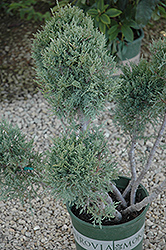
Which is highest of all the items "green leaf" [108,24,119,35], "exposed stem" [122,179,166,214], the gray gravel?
"green leaf" [108,24,119,35]

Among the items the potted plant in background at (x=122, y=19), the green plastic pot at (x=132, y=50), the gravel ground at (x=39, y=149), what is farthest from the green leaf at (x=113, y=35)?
the gravel ground at (x=39, y=149)

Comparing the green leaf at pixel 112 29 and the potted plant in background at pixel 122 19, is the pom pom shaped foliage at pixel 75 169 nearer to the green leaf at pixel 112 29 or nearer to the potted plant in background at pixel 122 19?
the potted plant in background at pixel 122 19

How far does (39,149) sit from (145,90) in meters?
1.35

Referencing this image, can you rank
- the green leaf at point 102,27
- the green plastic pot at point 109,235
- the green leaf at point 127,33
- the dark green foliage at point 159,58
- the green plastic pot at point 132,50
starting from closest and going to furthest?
the dark green foliage at point 159,58 < the green plastic pot at point 109,235 < the green leaf at point 102,27 < the green leaf at point 127,33 < the green plastic pot at point 132,50

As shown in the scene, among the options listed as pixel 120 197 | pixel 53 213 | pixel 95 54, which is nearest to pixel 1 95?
pixel 53 213

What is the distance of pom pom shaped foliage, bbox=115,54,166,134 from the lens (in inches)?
44.4

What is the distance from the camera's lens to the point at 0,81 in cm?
301

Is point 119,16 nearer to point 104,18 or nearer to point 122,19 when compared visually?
point 122,19

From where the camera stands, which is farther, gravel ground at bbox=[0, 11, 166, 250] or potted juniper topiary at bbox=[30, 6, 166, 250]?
gravel ground at bbox=[0, 11, 166, 250]

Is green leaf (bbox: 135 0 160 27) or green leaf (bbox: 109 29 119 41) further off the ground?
green leaf (bbox: 135 0 160 27)

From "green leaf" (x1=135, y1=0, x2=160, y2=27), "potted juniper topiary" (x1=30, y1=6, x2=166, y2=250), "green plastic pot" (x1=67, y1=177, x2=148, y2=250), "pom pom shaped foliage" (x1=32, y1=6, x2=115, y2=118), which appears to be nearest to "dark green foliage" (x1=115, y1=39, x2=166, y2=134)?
"potted juniper topiary" (x1=30, y1=6, x2=166, y2=250)

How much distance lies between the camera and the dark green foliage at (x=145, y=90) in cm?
111

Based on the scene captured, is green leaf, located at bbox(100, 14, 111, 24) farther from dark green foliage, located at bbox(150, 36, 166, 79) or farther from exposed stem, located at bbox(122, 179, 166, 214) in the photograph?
exposed stem, located at bbox(122, 179, 166, 214)

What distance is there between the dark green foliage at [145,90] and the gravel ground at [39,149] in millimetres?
293
